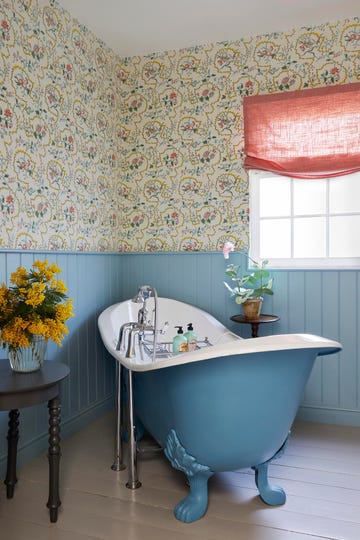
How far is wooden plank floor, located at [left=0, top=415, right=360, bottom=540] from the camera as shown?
1.97m

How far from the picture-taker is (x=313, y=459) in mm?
2686

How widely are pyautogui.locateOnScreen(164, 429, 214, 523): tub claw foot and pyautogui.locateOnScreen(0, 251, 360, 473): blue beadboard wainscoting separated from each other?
112 cm

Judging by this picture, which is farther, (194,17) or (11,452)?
(194,17)

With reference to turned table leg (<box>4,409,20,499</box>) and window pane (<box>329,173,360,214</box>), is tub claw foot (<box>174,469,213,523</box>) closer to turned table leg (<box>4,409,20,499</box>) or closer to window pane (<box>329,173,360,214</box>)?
turned table leg (<box>4,409,20,499</box>)

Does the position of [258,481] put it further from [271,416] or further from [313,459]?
[313,459]

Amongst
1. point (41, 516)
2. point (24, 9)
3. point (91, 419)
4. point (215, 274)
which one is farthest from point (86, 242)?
point (41, 516)

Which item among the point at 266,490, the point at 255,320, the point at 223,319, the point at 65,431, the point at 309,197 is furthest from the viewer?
the point at 223,319

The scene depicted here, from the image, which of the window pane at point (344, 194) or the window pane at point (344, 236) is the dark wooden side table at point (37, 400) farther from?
the window pane at point (344, 194)

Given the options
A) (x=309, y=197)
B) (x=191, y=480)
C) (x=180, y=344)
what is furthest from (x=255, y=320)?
(x=191, y=480)

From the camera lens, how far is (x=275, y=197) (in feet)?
11.2

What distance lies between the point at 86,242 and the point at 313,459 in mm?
1969

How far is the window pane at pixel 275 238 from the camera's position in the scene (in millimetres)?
3406

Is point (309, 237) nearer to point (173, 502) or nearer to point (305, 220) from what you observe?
point (305, 220)

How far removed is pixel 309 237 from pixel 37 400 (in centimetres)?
219
